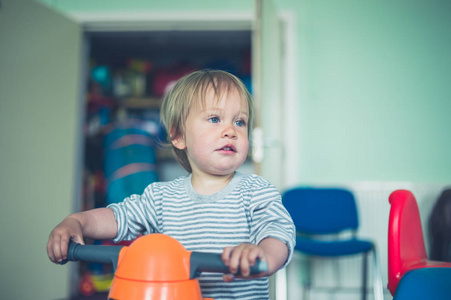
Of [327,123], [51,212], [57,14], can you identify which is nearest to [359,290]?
[327,123]

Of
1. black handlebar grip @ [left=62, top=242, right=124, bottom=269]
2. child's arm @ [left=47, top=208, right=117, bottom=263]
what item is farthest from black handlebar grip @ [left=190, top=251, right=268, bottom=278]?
child's arm @ [left=47, top=208, right=117, bottom=263]

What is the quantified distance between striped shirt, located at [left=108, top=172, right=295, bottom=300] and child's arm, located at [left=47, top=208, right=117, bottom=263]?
0.03 metres

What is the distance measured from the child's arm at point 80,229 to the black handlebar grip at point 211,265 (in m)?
0.24

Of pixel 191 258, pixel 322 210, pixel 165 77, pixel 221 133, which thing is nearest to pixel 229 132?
pixel 221 133

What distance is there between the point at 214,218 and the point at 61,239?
0.30 metres

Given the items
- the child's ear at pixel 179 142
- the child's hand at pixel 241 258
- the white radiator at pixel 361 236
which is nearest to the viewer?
the child's hand at pixel 241 258

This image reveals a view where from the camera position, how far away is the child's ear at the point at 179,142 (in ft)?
3.06

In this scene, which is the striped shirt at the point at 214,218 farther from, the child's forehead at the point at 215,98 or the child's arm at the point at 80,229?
the child's forehead at the point at 215,98

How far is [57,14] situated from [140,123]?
1.17 meters

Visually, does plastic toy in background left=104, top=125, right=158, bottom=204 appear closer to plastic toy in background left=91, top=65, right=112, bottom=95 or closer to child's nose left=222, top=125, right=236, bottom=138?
plastic toy in background left=91, top=65, right=112, bottom=95

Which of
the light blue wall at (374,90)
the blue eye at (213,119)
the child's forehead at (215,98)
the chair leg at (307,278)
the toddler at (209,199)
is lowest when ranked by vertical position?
the chair leg at (307,278)

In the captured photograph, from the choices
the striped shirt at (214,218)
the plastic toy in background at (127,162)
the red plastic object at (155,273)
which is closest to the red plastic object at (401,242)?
the striped shirt at (214,218)

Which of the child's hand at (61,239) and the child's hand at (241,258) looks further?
the child's hand at (61,239)

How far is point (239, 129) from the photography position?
84cm
